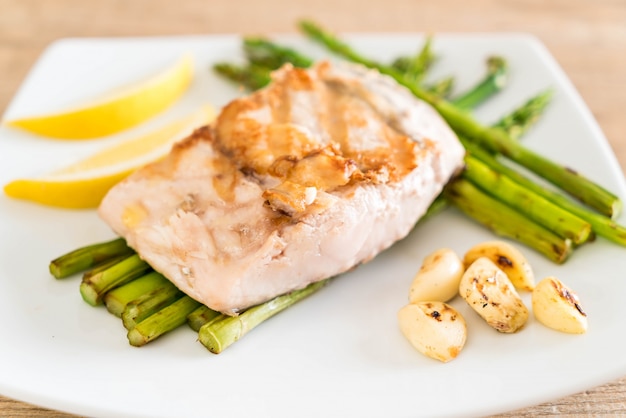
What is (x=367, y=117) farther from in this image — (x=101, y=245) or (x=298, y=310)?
(x=101, y=245)

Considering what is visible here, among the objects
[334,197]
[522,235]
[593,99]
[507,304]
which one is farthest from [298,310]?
[593,99]

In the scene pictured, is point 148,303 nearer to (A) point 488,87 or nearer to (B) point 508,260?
(B) point 508,260

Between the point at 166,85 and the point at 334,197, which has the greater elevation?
the point at 334,197

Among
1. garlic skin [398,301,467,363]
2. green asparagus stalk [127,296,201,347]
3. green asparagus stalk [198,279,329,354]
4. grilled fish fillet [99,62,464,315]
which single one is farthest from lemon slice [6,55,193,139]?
garlic skin [398,301,467,363]

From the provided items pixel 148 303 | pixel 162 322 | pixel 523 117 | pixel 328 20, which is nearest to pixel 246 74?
pixel 328 20

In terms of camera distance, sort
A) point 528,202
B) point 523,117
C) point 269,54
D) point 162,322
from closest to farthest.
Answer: point 162,322 → point 528,202 → point 523,117 → point 269,54

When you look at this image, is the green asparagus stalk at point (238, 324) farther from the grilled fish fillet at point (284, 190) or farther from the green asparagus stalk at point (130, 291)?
the green asparagus stalk at point (130, 291)
